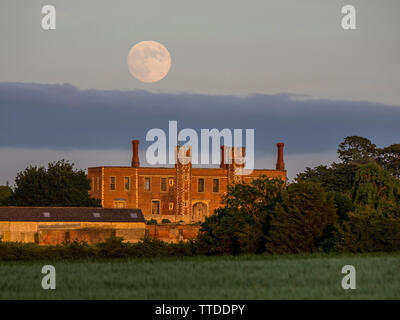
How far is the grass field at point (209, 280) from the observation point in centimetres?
1473

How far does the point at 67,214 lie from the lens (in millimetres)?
70625

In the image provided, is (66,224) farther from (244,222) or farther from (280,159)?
(280,159)

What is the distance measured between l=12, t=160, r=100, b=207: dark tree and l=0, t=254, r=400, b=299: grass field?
63906 mm

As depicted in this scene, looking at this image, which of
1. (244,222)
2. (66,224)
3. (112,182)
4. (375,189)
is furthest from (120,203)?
(244,222)

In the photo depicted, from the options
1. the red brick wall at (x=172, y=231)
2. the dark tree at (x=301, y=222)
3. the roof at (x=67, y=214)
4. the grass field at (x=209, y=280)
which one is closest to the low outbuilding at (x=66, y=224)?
the roof at (x=67, y=214)

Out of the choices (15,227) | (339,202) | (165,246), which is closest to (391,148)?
(15,227)

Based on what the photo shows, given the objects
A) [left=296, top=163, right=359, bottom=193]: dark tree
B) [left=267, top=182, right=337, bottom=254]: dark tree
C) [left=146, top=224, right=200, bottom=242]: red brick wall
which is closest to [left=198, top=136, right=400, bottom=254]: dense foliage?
[left=267, top=182, right=337, bottom=254]: dark tree

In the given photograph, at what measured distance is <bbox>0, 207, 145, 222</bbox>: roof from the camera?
67.8 metres

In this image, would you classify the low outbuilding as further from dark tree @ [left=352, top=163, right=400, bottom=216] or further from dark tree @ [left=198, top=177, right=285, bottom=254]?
dark tree @ [left=352, top=163, right=400, bottom=216]

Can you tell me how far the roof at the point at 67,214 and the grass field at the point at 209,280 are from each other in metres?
47.4
